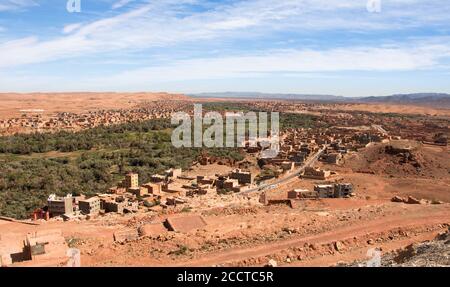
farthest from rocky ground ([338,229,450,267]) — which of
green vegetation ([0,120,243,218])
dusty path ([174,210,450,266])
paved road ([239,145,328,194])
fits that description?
green vegetation ([0,120,243,218])

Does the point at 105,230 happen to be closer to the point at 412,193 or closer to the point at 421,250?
the point at 421,250

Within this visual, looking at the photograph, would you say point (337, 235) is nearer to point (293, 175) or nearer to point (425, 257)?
point (425, 257)

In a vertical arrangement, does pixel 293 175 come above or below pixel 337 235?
below

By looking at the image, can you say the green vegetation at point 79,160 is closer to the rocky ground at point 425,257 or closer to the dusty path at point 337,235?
the dusty path at point 337,235

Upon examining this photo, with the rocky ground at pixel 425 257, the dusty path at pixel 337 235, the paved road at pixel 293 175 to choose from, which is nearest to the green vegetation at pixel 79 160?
the paved road at pixel 293 175

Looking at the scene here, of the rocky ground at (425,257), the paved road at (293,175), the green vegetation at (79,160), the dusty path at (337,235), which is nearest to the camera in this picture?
the rocky ground at (425,257)

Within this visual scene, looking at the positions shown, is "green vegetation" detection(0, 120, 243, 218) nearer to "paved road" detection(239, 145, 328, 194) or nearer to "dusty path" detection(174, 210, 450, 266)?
"paved road" detection(239, 145, 328, 194)

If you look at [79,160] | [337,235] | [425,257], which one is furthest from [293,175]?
[425,257]

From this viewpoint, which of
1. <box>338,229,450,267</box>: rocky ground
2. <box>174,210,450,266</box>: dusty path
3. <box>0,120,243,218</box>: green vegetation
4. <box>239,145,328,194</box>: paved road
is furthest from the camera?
<box>239,145,328,194</box>: paved road
